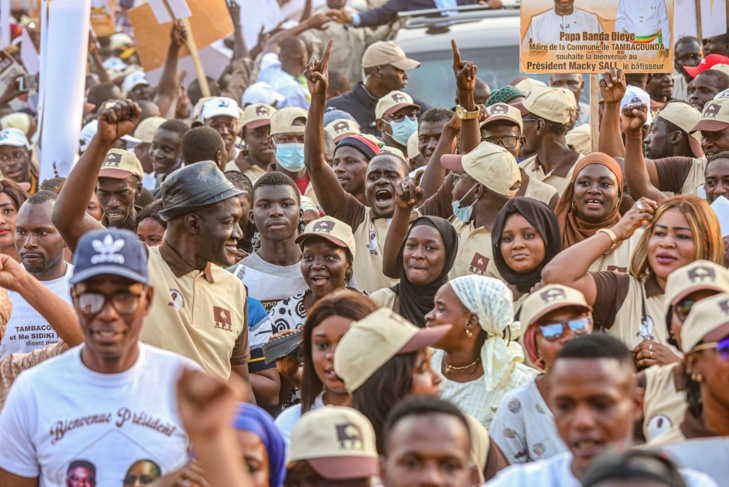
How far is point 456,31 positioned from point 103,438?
8562 mm

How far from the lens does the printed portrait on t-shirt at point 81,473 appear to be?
4.07m

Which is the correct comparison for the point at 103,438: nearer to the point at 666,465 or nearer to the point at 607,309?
the point at 666,465

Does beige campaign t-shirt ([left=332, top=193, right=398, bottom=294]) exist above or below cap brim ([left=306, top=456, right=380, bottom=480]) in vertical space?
above

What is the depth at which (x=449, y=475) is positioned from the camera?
12.4 ft

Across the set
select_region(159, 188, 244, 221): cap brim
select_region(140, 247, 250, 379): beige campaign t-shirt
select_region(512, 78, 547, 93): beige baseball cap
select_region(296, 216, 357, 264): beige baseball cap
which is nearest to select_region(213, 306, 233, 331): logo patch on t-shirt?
select_region(140, 247, 250, 379): beige campaign t-shirt

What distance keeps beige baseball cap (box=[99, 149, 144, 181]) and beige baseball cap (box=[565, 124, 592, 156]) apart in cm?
314

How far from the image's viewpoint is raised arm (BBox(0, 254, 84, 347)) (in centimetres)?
496

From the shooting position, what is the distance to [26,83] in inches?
497

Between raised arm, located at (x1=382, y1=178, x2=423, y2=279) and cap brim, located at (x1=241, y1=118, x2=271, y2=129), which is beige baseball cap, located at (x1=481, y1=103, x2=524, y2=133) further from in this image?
cap brim, located at (x1=241, y1=118, x2=271, y2=129)

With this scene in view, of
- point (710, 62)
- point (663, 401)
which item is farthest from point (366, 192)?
point (710, 62)

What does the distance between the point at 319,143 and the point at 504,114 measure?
4.55 ft

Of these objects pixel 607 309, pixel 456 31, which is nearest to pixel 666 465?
pixel 607 309

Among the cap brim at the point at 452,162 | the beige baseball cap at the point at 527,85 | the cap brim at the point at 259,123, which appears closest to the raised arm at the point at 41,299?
the cap brim at the point at 452,162

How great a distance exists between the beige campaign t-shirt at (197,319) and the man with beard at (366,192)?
70.0 inches
